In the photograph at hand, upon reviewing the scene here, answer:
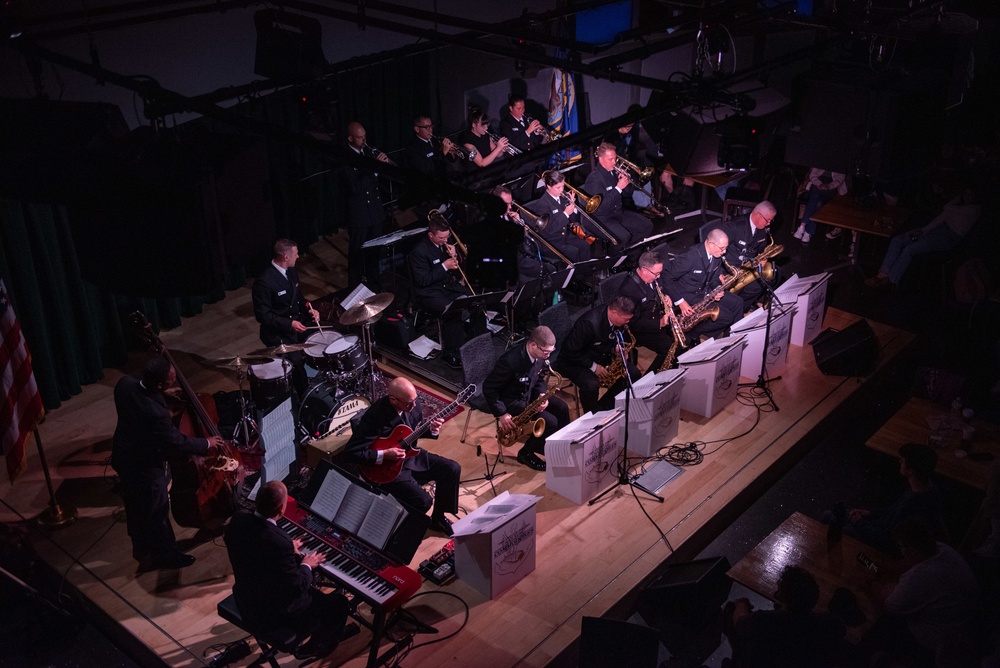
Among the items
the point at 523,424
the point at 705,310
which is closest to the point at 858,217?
the point at 705,310

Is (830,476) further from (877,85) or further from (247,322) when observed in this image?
(247,322)

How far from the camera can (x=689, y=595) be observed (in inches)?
224

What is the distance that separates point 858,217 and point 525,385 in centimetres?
530

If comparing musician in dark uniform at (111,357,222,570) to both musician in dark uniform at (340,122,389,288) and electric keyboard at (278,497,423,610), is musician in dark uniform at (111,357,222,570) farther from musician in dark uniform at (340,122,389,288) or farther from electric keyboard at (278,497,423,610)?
musician in dark uniform at (340,122,389,288)

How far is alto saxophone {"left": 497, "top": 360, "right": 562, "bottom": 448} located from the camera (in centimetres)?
704

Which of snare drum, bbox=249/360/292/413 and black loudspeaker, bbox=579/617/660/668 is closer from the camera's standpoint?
black loudspeaker, bbox=579/617/660/668

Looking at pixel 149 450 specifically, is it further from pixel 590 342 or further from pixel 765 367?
pixel 765 367

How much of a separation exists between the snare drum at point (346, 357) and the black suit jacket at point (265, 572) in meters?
2.39

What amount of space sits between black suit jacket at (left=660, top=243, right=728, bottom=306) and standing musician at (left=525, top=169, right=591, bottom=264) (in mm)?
1149

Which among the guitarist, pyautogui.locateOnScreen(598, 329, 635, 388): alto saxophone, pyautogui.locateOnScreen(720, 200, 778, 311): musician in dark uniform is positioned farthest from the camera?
pyautogui.locateOnScreen(720, 200, 778, 311): musician in dark uniform

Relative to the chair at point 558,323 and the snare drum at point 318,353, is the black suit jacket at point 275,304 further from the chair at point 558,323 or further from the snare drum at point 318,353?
the chair at point 558,323

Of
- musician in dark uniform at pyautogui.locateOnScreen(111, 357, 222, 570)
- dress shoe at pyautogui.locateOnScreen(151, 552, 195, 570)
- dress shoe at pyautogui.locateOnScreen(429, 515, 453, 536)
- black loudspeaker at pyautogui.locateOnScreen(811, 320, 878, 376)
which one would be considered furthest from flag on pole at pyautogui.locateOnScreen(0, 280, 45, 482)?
black loudspeaker at pyautogui.locateOnScreen(811, 320, 878, 376)

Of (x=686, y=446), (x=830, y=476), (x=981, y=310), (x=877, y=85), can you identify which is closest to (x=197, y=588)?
(x=686, y=446)

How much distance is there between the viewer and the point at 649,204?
461 inches
